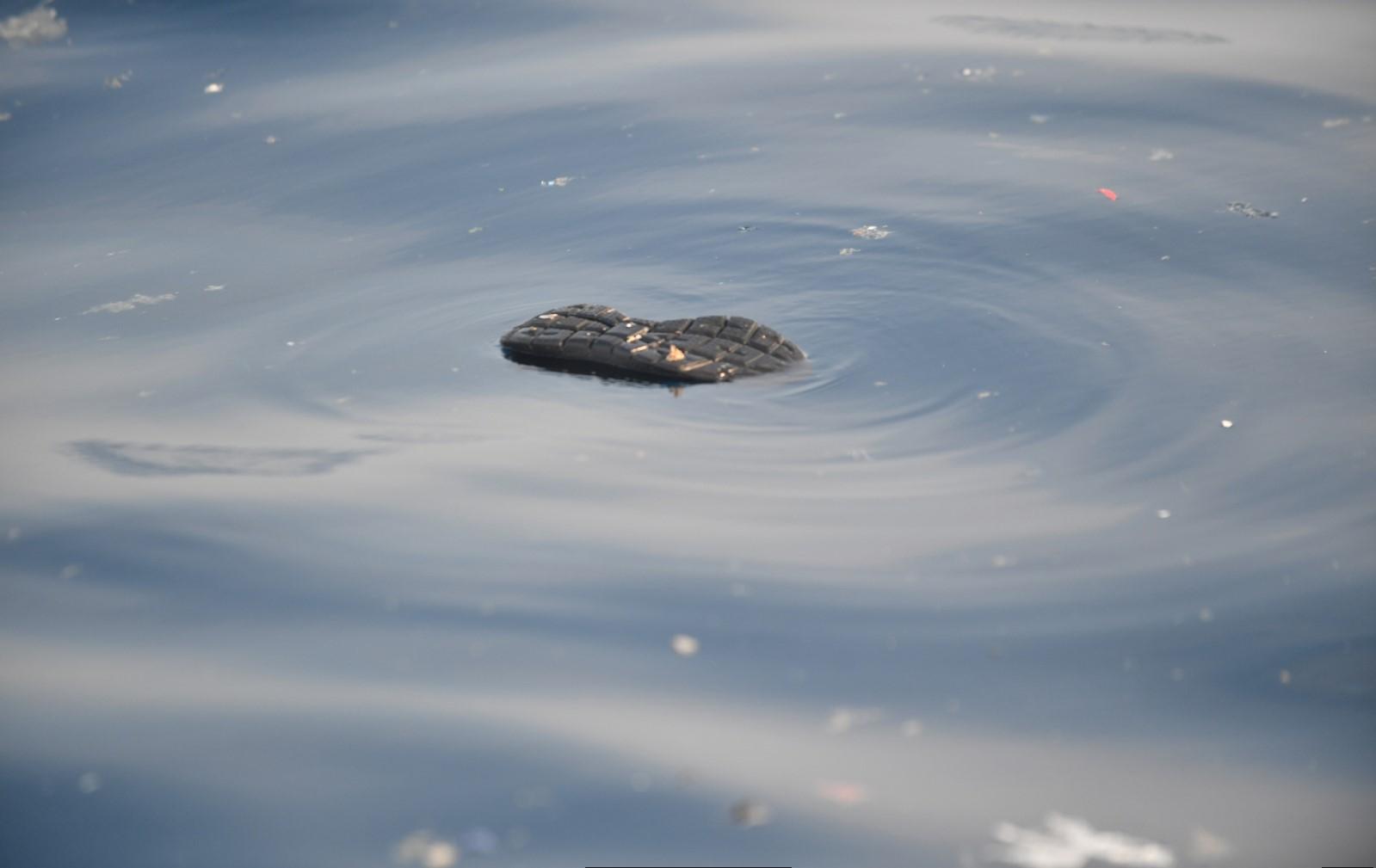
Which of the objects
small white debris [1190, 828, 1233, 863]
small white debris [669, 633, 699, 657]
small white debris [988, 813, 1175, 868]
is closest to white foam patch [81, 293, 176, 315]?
small white debris [669, 633, 699, 657]

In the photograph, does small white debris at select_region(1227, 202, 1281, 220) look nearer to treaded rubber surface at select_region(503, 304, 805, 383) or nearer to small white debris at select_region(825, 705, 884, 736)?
treaded rubber surface at select_region(503, 304, 805, 383)

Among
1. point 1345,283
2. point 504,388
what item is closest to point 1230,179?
point 1345,283

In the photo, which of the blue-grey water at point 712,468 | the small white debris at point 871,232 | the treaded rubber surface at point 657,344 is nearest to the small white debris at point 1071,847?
the blue-grey water at point 712,468

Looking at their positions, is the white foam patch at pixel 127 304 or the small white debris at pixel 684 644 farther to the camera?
the white foam patch at pixel 127 304

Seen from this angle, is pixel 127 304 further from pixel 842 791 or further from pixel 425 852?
pixel 842 791

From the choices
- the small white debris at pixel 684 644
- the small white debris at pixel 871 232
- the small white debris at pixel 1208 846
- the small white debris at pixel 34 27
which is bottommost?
the small white debris at pixel 1208 846

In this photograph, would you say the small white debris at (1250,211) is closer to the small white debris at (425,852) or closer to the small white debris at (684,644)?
the small white debris at (684,644)

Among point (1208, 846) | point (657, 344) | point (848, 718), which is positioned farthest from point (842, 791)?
point (657, 344)
